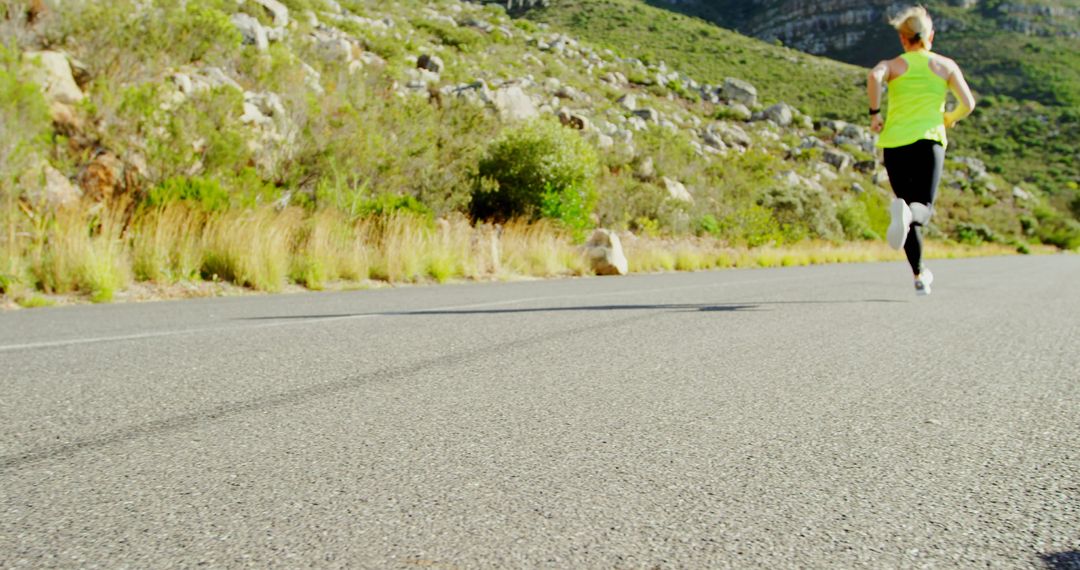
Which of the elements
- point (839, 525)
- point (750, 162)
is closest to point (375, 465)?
point (839, 525)

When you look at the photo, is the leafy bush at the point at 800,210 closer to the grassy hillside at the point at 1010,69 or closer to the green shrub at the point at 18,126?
the green shrub at the point at 18,126

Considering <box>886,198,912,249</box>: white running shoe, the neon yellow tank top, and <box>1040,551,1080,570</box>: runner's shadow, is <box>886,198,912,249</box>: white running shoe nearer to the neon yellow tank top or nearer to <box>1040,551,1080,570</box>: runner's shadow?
the neon yellow tank top

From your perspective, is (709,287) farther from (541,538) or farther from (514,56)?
(514,56)

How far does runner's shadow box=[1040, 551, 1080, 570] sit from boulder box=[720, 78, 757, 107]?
184 feet

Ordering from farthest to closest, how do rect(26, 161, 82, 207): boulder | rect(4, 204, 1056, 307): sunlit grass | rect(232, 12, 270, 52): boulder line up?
rect(232, 12, 270, 52): boulder → rect(26, 161, 82, 207): boulder → rect(4, 204, 1056, 307): sunlit grass

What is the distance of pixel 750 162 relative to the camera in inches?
1293

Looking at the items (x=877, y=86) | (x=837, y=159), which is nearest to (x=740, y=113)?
(x=837, y=159)

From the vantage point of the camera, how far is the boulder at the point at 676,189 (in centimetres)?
2697

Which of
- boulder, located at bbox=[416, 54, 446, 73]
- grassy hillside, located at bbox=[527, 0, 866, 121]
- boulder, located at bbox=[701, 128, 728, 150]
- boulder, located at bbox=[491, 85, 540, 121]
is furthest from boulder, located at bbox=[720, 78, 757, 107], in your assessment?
boulder, located at bbox=[491, 85, 540, 121]

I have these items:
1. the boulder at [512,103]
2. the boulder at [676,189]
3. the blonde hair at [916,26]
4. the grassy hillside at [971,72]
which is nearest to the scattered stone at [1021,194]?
the grassy hillside at [971,72]

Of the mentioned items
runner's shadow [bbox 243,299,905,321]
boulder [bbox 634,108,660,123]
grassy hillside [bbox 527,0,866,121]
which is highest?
grassy hillside [bbox 527,0,866,121]

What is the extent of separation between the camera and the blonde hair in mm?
6492

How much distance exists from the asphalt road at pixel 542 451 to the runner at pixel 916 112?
1844mm

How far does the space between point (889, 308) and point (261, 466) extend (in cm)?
598
